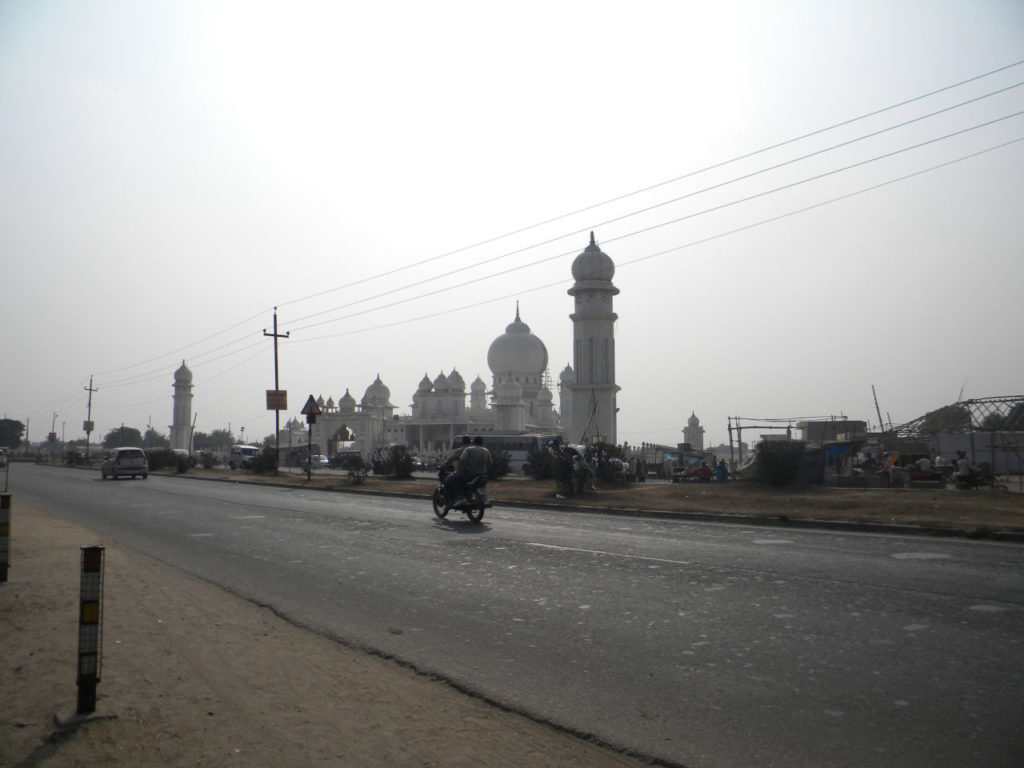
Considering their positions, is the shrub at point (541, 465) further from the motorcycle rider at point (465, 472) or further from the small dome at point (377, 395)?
the small dome at point (377, 395)

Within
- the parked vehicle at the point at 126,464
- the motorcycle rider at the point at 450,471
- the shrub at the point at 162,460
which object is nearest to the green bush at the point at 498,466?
the motorcycle rider at the point at 450,471

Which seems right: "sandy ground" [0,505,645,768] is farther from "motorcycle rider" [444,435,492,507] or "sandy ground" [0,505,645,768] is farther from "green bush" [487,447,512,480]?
"green bush" [487,447,512,480]

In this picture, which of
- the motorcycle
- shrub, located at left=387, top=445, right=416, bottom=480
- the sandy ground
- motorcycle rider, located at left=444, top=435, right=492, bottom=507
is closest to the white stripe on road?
the motorcycle

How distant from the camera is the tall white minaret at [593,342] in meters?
46.8

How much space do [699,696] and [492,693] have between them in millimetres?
1196

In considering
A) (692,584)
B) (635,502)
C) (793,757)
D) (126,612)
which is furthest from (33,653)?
(635,502)

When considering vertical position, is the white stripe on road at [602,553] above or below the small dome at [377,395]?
below

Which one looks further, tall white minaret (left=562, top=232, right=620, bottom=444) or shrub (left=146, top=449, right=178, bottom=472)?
tall white minaret (left=562, top=232, right=620, bottom=444)

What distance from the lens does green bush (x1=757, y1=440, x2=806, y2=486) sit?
19500mm

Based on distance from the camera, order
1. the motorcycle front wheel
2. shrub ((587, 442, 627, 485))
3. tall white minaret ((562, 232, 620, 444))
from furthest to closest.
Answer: tall white minaret ((562, 232, 620, 444))
shrub ((587, 442, 627, 485))
the motorcycle front wheel

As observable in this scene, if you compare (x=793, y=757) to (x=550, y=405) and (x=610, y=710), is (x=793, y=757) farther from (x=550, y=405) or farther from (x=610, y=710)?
(x=550, y=405)

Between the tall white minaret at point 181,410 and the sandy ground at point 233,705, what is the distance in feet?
327

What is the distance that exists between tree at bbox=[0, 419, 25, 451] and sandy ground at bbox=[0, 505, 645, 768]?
123443 mm

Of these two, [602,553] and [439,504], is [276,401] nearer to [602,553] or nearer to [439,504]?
[439,504]
